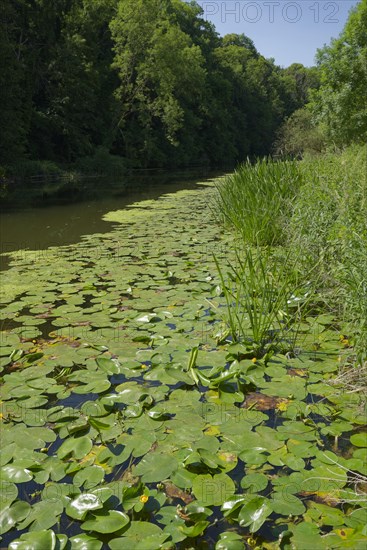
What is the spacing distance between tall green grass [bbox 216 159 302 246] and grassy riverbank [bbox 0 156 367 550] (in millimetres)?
974

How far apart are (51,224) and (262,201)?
4.38 metres

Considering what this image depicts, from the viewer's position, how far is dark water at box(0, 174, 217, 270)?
20.7 ft

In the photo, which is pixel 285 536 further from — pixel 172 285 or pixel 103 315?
pixel 172 285

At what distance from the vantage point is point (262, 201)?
491cm

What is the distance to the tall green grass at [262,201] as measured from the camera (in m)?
4.49

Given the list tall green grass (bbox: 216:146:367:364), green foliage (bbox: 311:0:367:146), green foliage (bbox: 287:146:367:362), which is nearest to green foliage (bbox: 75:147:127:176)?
green foliage (bbox: 311:0:367:146)

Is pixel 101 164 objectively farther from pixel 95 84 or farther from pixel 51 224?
pixel 51 224

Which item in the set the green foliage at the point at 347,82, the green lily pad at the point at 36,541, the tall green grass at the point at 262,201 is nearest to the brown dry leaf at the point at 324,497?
the green lily pad at the point at 36,541

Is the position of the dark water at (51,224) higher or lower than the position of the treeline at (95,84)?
lower

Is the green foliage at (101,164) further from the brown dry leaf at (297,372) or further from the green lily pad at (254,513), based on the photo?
the green lily pad at (254,513)

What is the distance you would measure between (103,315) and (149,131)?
2512 centimetres

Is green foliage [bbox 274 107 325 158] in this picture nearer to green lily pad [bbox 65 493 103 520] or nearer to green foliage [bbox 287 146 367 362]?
green foliage [bbox 287 146 367 362]

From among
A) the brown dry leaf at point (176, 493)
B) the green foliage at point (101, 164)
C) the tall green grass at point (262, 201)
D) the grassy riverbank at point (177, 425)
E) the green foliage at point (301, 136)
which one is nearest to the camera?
the grassy riverbank at point (177, 425)

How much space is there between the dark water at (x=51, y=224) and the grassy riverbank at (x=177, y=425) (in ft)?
8.02
